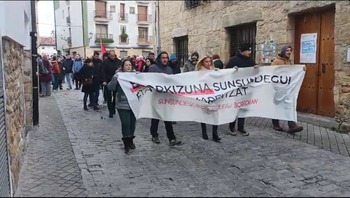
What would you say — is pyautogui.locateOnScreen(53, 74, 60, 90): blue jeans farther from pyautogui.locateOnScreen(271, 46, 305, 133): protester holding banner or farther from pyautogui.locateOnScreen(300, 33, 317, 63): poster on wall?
pyautogui.locateOnScreen(271, 46, 305, 133): protester holding banner

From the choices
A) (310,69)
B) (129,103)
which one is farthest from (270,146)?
(310,69)

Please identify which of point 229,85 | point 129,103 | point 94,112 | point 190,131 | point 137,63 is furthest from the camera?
point 137,63

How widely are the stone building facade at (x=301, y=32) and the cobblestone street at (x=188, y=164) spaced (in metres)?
0.95

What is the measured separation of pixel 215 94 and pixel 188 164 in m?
1.56

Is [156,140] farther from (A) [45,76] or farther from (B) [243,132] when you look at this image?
(A) [45,76]

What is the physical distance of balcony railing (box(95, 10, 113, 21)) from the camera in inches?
1903

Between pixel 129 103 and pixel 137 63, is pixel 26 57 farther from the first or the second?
pixel 137 63

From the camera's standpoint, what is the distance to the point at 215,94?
21.5 feet

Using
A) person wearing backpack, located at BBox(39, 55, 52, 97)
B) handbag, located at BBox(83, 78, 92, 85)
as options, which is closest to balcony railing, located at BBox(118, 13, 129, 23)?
person wearing backpack, located at BBox(39, 55, 52, 97)

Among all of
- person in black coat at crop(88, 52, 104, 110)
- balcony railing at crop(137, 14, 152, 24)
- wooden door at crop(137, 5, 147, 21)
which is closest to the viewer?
person in black coat at crop(88, 52, 104, 110)

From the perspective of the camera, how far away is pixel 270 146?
21.2ft

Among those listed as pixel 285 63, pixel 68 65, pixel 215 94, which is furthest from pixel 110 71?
pixel 68 65

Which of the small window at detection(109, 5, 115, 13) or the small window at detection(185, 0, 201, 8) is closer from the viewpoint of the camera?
the small window at detection(185, 0, 201, 8)

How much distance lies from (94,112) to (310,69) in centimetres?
565
